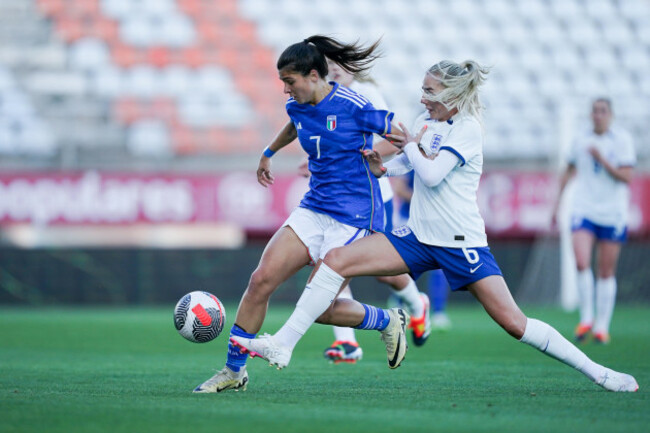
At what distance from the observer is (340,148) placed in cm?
552

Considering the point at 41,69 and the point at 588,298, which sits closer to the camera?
the point at 588,298

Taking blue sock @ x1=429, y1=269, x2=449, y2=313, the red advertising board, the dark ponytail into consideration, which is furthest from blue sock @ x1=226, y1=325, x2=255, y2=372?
the red advertising board

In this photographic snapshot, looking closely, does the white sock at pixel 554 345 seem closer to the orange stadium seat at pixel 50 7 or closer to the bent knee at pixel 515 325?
the bent knee at pixel 515 325

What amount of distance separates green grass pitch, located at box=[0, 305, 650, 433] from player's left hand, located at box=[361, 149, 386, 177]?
1219 mm

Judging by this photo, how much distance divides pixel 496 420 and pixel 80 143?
42.9ft

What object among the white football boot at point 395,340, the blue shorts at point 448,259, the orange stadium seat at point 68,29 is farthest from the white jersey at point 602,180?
the orange stadium seat at point 68,29

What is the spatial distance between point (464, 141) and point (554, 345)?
120cm

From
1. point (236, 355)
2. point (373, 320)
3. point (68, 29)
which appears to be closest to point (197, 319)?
point (236, 355)

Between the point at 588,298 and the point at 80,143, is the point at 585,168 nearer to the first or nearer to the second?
the point at 588,298

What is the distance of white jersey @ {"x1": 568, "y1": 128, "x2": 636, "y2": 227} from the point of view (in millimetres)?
9367

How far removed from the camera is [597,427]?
13.4 feet

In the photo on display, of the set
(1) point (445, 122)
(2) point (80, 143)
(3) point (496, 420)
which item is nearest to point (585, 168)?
(1) point (445, 122)

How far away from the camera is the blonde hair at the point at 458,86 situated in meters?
5.28

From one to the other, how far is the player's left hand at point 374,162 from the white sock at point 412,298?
234 cm
